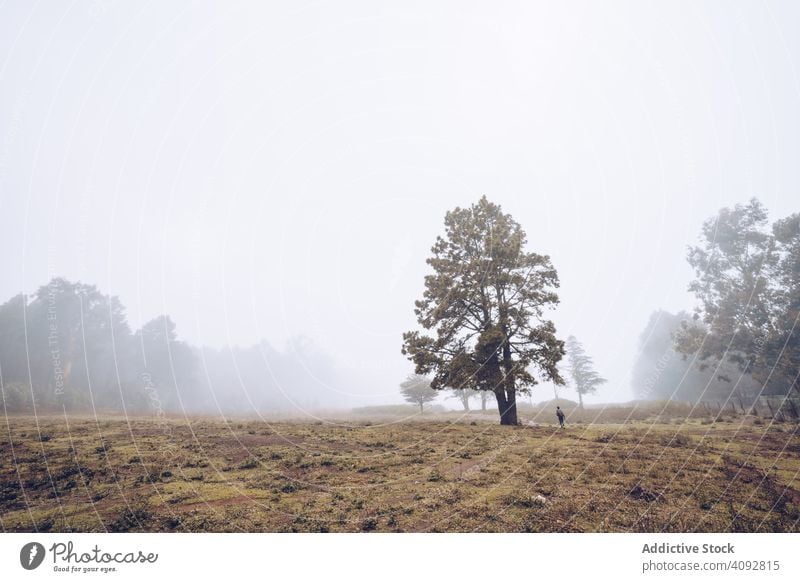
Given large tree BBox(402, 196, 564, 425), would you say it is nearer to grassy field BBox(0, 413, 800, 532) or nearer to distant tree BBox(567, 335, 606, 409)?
grassy field BBox(0, 413, 800, 532)

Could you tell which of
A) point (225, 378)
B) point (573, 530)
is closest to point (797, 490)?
point (573, 530)

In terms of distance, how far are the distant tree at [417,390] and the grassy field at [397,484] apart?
37.4 m

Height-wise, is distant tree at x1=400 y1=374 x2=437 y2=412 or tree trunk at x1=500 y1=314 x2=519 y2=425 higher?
tree trunk at x1=500 y1=314 x2=519 y2=425

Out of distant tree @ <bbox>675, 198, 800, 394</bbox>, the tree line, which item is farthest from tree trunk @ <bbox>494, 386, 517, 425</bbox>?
the tree line

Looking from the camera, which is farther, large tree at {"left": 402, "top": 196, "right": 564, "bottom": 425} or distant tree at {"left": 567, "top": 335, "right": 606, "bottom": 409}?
distant tree at {"left": 567, "top": 335, "right": 606, "bottom": 409}

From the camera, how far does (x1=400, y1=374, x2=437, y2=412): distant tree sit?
51.8 meters

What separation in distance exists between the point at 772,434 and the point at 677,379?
202ft

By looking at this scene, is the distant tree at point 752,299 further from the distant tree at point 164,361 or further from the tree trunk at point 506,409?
the distant tree at point 164,361

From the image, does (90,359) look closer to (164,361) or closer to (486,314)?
(164,361)

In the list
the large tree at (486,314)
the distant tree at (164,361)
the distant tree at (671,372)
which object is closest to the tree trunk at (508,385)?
the large tree at (486,314)

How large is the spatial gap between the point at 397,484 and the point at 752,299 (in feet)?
123

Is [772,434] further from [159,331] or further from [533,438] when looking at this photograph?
[159,331]

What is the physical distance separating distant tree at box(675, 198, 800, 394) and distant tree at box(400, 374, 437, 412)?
107 ft

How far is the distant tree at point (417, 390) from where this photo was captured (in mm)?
51844
